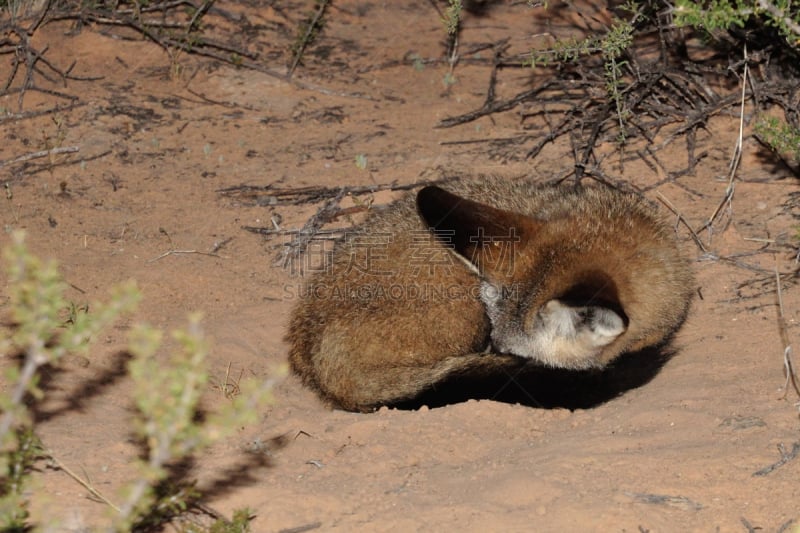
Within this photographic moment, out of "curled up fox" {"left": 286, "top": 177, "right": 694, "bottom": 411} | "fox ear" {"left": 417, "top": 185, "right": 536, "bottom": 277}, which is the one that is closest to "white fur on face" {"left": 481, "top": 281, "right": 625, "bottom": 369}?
"curled up fox" {"left": 286, "top": 177, "right": 694, "bottom": 411}

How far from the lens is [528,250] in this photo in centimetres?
407

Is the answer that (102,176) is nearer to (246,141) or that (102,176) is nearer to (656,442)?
(246,141)

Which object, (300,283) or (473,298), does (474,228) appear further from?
(300,283)

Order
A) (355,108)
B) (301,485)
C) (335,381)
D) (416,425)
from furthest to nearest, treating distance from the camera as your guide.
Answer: (355,108)
(335,381)
(416,425)
(301,485)

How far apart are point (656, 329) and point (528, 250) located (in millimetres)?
788

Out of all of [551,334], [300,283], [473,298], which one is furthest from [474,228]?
[300,283]

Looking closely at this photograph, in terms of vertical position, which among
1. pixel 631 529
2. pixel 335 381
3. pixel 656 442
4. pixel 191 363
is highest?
pixel 191 363

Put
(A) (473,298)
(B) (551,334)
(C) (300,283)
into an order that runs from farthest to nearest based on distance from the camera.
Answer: (C) (300,283) → (A) (473,298) → (B) (551,334)

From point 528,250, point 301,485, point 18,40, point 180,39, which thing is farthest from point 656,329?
point 18,40

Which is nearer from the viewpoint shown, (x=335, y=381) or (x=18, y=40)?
(x=335, y=381)

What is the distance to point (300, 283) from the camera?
18.6 feet

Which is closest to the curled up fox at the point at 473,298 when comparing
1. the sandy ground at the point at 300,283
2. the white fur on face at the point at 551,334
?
the white fur on face at the point at 551,334

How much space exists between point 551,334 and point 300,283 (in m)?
2.21

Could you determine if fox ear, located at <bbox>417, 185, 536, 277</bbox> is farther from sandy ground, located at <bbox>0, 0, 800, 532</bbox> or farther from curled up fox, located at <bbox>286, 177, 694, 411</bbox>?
sandy ground, located at <bbox>0, 0, 800, 532</bbox>
